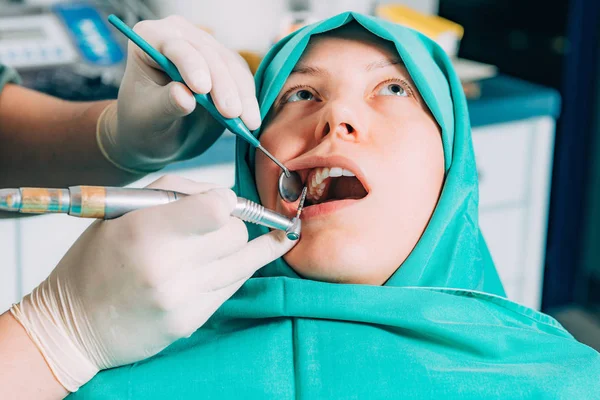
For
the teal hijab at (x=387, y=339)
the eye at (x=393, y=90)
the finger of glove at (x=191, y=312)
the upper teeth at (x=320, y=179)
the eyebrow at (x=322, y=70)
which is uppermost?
the eyebrow at (x=322, y=70)

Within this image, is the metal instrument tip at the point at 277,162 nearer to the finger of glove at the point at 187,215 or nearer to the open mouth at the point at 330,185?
the open mouth at the point at 330,185

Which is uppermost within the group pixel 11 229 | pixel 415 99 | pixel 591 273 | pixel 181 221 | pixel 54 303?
pixel 415 99

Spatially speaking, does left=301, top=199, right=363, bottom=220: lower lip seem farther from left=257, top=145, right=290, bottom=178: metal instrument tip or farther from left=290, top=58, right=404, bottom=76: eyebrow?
left=290, top=58, right=404, bottom=76: eyebrow

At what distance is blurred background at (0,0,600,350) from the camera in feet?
6.03

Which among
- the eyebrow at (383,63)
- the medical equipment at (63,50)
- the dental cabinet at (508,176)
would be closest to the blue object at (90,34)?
the medical equipment at (63,50)

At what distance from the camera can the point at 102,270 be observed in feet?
2.77

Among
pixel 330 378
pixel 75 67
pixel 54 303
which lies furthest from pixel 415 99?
pixel 75 67

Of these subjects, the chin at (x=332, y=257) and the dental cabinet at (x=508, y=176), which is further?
the dental cabinet at (x=508, y=176)

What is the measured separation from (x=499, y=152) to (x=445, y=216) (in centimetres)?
115

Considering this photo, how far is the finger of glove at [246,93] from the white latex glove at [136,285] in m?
0.18

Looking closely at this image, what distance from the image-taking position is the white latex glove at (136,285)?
82 cm

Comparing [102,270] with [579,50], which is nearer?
[102,270]

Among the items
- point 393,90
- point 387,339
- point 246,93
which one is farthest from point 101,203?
point 393,90

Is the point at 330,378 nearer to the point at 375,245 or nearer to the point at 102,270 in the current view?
the point at 375,245
